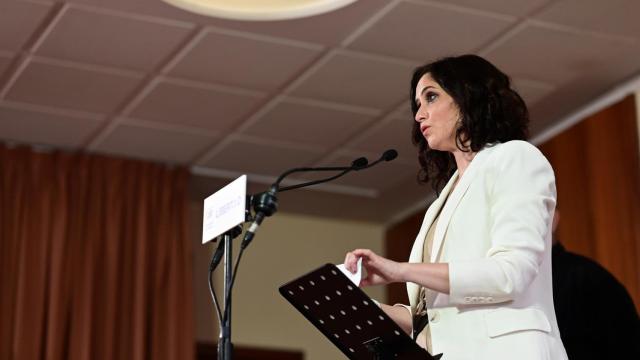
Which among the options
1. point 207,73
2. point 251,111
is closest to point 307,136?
point 251,111

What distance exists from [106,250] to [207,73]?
140 centimetres

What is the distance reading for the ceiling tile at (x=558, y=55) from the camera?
5.18m

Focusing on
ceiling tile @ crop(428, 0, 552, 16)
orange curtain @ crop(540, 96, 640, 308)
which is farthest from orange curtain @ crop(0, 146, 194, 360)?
ceiling tile @ crop(428, 0, 552, 16)

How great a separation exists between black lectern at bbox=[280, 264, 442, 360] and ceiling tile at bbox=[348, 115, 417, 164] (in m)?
3.55

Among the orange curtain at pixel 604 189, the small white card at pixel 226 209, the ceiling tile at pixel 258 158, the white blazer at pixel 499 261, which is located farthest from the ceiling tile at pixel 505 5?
the small white card at pixel 226 209

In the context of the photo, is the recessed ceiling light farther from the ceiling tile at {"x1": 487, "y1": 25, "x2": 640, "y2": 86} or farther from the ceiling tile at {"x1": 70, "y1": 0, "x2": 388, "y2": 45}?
the ceiling tile at {"x1": 487, "y1": 25, "x2": 640, "y2": 86}

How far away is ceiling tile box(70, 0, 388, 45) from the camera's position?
4906 millimetres

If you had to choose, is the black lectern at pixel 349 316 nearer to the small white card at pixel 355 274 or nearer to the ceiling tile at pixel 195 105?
the small white card at pixel 355 274

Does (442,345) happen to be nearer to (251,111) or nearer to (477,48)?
(477,48)

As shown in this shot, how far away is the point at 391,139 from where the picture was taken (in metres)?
6.30

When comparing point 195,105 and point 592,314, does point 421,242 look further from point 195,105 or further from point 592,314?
point 195,105

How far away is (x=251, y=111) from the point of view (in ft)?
19.6

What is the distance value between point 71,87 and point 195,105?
60 cm

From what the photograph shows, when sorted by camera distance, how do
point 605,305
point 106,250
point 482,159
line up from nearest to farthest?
point 482,159
point 605,305
point 106,250
